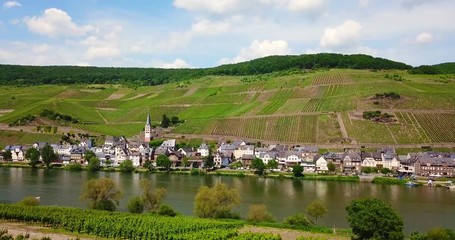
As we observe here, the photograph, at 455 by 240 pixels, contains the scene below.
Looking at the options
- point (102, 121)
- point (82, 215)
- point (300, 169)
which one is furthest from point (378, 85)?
point (82, 215)

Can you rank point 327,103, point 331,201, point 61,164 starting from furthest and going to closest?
point 327,103 → point 61,164 → point 331,201

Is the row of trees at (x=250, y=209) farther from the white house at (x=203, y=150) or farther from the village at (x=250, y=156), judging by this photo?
A: the white house at (x=203, y=150)

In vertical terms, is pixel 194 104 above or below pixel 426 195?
above

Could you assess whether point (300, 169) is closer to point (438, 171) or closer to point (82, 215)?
point (438, 171)

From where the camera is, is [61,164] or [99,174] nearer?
[99,174]

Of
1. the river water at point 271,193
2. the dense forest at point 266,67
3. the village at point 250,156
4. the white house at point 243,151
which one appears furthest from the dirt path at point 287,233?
the dense forest at point 266,67
